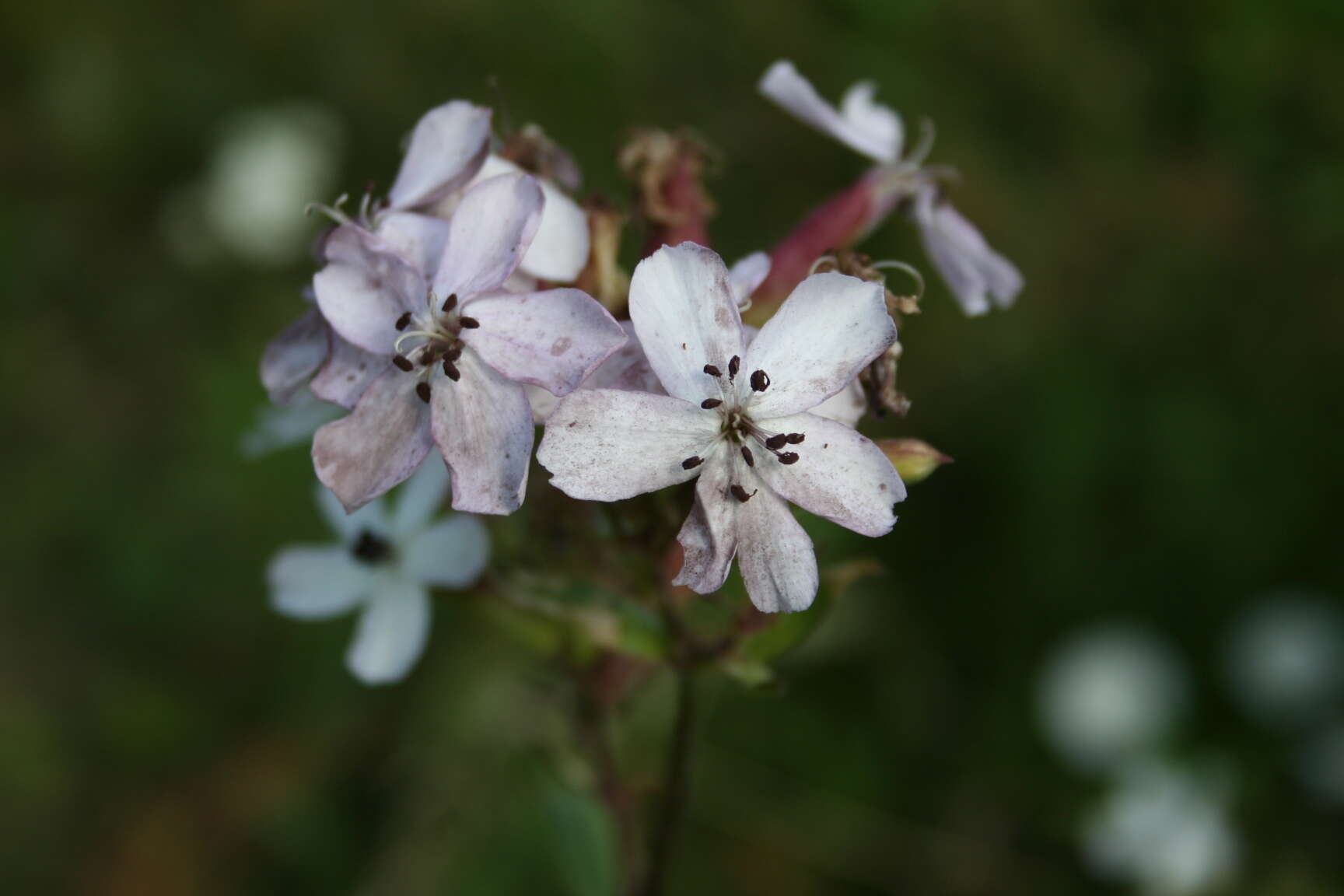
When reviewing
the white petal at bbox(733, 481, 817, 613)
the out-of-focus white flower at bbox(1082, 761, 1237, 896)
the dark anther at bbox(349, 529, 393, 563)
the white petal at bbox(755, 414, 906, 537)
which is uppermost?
the white petal at bbox(755, 414, 906, 537)

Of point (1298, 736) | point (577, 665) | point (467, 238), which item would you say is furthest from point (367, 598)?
point (1298, 736)

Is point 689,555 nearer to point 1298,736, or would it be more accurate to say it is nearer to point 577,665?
point 577,665

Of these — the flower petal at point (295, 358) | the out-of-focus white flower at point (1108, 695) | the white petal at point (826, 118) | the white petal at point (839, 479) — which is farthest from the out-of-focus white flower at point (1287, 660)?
the flower petal at point (295, 358)

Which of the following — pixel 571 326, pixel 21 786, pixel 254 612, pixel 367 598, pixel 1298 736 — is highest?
pixel 571 326

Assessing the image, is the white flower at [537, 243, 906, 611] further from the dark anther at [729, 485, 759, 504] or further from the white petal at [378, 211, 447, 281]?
the white petal at [378, 211, 447, 281]

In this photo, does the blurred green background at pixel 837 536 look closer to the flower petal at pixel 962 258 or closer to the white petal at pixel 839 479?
the flower petal at pixel 962 258

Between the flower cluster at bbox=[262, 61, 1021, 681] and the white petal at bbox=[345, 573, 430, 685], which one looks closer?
the flower cluster at bbox=[262, 61, 1021, 681]

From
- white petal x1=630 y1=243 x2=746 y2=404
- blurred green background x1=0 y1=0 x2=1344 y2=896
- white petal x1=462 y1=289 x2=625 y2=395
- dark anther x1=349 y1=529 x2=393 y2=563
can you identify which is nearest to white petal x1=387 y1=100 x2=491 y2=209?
white petal x1=462 y1=289 x2=625 y2=395
